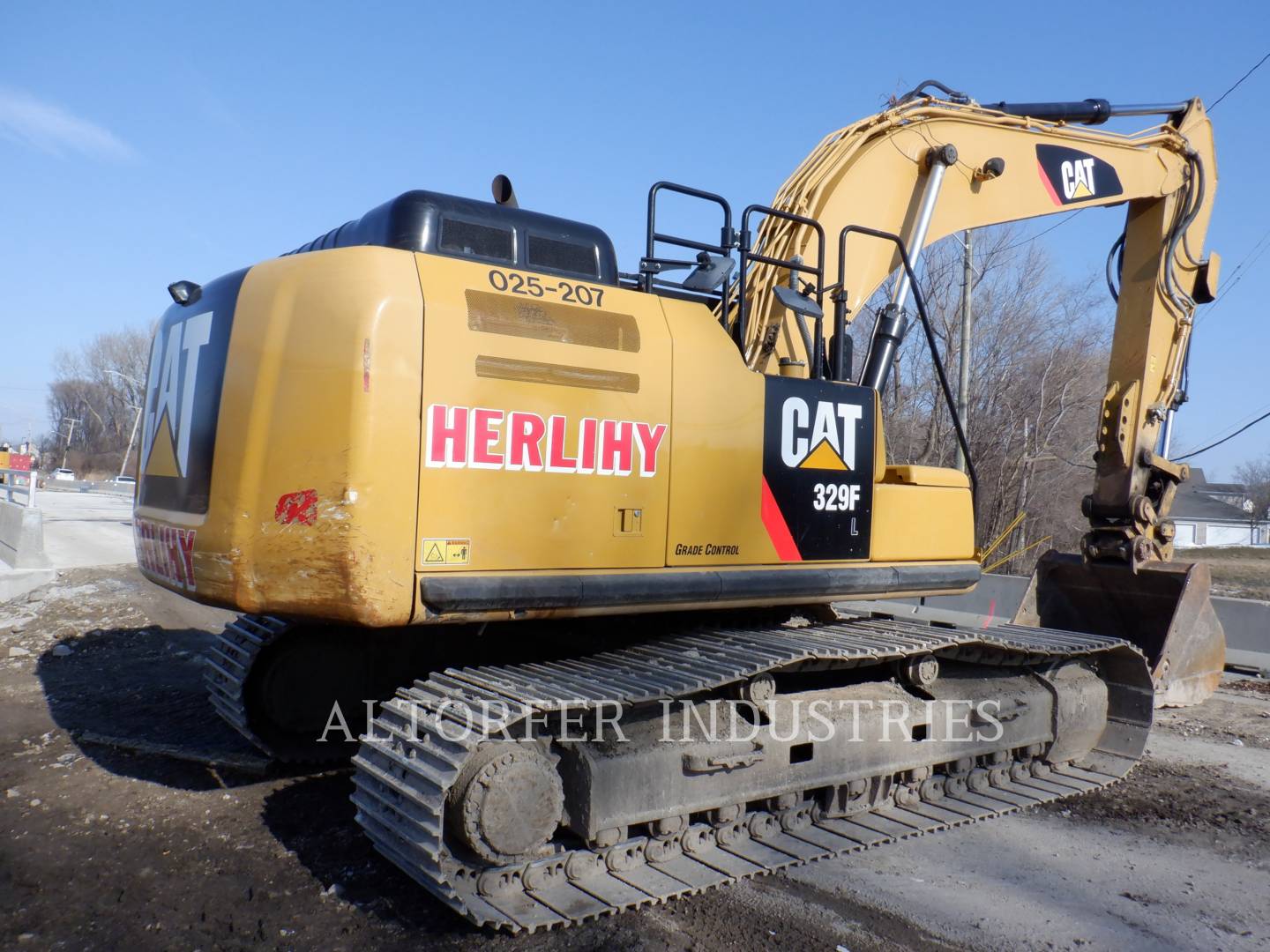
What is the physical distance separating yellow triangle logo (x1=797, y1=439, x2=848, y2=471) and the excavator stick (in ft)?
11.2

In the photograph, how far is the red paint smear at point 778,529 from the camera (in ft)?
14.7

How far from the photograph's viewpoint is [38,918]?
3680mm

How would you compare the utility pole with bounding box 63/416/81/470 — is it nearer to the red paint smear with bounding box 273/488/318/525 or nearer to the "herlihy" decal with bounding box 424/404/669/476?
the red paint smear with bounding box 273/488/318/525

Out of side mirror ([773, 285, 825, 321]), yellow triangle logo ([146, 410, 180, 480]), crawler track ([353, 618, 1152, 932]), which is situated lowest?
crawler track ([353, 618, 1152, 932])

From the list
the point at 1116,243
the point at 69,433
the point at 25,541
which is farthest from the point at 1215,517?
the point at 69,433

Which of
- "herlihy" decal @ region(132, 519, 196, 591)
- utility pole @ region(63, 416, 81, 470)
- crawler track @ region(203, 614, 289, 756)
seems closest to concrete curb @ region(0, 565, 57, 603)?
crawler track @ region(203, 614, 289, 756)

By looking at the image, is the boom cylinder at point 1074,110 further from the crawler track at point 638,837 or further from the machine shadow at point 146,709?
the machine shadow at point 146,709

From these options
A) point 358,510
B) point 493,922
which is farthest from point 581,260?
point 493,922

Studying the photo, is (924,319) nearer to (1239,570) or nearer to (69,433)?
(1239,570)

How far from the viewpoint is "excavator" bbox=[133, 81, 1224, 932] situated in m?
3.65

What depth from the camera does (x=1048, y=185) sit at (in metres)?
6.63

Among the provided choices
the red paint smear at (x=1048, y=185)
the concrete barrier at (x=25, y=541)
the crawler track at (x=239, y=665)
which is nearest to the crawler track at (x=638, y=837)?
the crawler track at (x=239, y=665)

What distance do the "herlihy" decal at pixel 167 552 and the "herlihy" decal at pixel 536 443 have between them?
1.13 metres

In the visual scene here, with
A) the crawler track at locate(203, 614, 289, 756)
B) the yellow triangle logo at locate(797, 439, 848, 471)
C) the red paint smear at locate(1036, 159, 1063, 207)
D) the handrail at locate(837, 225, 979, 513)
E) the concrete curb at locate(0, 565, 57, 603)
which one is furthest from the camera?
the concrete curb at locate(0, 565, 57, 603)
